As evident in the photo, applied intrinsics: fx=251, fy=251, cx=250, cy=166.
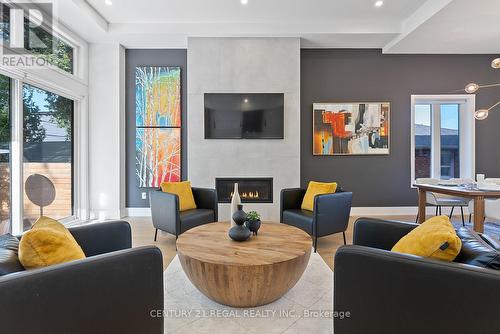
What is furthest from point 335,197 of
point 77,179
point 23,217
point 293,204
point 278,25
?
point 77,179

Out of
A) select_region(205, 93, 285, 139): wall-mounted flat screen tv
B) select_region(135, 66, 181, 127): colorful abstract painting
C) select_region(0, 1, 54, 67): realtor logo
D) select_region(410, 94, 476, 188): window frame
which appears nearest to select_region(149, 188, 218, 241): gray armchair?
select_region(205, 93, 285, 139): wall-mounted flat screen tv

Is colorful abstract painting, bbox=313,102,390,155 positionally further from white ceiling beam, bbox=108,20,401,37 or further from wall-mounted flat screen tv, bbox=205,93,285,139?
white ceiling beam, bbox=108,20,401,37

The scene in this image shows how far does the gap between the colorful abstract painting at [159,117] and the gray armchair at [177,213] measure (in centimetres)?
142

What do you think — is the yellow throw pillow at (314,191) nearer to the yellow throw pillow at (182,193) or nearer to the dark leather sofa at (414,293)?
the yellow throw pillow at (182,193)

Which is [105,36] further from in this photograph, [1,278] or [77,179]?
[1,278]

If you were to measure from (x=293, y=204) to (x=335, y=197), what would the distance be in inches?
25.6

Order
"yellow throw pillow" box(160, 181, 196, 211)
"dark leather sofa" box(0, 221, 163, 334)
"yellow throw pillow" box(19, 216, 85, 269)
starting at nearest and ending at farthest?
"dark leather sofa" box(0, 221, 163, 334), "yellow throw pillow" box(19, 216, 85, 269), "yellow throw pillow" box(160, 181, 196, 211)

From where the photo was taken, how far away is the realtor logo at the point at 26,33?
293 centimetres

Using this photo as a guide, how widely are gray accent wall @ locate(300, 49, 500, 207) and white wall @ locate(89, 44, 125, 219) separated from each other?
11.0 feet

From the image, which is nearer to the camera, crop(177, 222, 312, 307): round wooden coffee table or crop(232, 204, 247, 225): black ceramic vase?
crop(177, 222, 312, 307): round wooden coffee table

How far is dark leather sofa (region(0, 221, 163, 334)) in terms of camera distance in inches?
37.9

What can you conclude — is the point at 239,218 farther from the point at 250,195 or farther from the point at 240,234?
the point at 250,195

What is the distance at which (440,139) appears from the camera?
483 centimetres

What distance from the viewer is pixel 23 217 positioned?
320 cm
